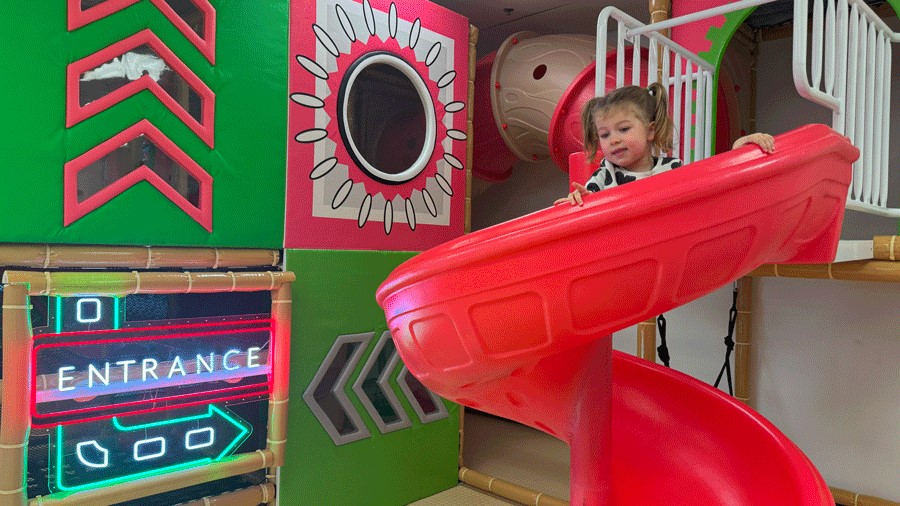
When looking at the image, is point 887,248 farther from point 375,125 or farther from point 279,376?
point 279,376

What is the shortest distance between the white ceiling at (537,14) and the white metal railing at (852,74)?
4.24 feet

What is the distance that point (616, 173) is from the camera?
5.00 feet

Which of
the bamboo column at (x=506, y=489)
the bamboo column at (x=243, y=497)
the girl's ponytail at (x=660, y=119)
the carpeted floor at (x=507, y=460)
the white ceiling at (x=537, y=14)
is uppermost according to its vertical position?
the white ceiling at (x=537, y=14)

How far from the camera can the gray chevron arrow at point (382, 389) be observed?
7.64 ft

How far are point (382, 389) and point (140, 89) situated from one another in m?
1.32

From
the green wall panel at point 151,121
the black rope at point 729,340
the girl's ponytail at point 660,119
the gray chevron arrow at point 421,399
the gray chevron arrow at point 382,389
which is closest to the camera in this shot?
the girl's ponytail at point 660,119

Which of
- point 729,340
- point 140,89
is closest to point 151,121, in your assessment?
point 140,89

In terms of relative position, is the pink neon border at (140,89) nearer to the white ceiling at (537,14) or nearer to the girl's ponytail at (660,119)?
the girl's ponytail at (660,119)

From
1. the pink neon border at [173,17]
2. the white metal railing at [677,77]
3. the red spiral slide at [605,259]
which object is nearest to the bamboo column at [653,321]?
the white metal railing at [677,77]

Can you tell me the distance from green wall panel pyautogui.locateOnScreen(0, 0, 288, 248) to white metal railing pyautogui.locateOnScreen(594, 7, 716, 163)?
1038 millimetres

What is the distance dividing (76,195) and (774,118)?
267cm

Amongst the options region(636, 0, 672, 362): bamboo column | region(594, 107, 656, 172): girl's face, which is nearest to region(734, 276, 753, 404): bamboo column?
region(636, 0, 672, 362): bamboo column

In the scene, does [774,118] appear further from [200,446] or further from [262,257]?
[200,446]

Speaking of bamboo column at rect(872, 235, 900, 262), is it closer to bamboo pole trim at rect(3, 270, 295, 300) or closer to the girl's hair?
the girl's hair
